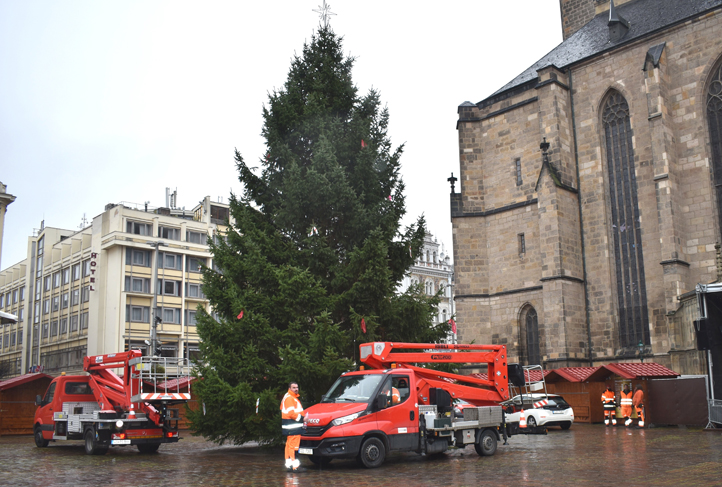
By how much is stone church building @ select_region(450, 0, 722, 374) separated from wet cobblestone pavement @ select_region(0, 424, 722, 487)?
39.2ft

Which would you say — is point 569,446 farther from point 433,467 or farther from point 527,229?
point 527,229

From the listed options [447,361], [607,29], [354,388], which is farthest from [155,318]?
[607,29]

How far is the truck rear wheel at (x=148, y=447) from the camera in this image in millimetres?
16766

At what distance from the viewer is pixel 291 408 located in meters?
12.5

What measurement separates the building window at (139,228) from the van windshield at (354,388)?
147ft

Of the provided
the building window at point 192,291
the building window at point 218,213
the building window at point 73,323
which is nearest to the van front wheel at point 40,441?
the building window at point 192,291

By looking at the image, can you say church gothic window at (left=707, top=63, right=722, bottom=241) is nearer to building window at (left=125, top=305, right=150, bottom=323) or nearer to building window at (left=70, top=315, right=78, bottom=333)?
building window at (left=125, top=305, right=150, bottom=323)

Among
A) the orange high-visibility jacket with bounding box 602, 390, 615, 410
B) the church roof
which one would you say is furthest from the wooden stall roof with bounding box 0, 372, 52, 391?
the church roof

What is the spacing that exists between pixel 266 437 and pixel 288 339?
2.15 m

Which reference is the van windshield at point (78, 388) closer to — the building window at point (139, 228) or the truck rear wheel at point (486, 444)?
the truck rear wheel at point (486, 444)

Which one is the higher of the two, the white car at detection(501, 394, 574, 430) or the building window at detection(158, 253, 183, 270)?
the building window at detection(158, 253, 183, 270)

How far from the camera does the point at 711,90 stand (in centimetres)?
2858

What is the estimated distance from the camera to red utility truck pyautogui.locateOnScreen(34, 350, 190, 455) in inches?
645

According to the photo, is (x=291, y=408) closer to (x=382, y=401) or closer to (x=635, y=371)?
(x=382, y=401)
